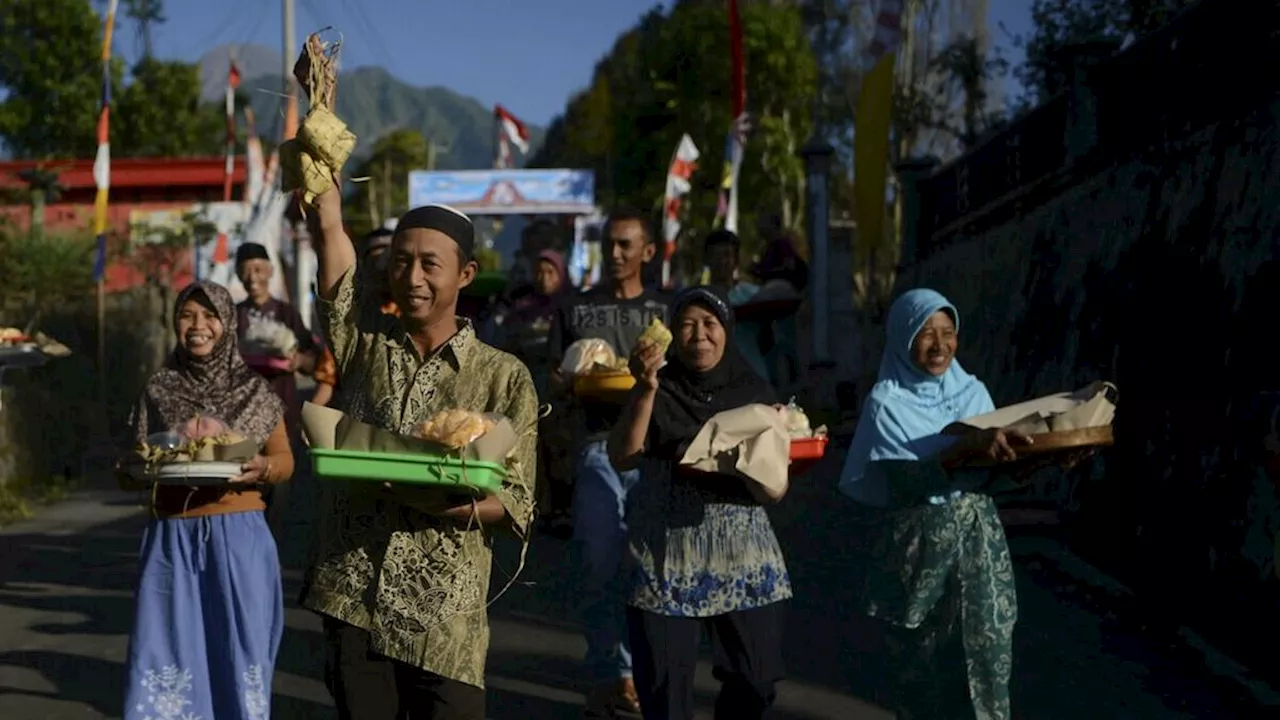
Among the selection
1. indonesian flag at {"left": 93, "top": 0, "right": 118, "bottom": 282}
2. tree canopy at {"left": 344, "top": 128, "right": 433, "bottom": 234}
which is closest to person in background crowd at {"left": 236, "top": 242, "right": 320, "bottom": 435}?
indonesian flag at {"left": 93, "top": 0, "right": 118, "bottom": 282}

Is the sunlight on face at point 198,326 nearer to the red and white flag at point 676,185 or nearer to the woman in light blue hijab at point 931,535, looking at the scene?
the woman in light blue hijab at point 931,535

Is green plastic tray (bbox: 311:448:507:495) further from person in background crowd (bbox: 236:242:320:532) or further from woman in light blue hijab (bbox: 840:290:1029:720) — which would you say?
person in background crowd (bbox: 236:242:320:532)

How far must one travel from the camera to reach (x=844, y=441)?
63.3 ft

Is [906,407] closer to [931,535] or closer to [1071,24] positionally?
[931,535]

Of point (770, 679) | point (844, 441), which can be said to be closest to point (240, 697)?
point (770, 679)

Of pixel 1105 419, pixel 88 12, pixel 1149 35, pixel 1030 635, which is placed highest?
pixel 88 12

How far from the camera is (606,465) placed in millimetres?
6785

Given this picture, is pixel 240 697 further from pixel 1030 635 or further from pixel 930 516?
pixel 1030 635

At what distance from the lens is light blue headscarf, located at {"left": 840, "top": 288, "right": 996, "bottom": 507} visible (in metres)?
5.43

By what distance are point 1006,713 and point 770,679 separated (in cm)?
90

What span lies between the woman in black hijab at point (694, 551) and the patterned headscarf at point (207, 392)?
4.22ft

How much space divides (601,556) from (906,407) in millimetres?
1734

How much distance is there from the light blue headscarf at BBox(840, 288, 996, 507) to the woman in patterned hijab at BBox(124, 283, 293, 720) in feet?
6.33

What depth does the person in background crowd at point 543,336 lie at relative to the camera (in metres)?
10.2
